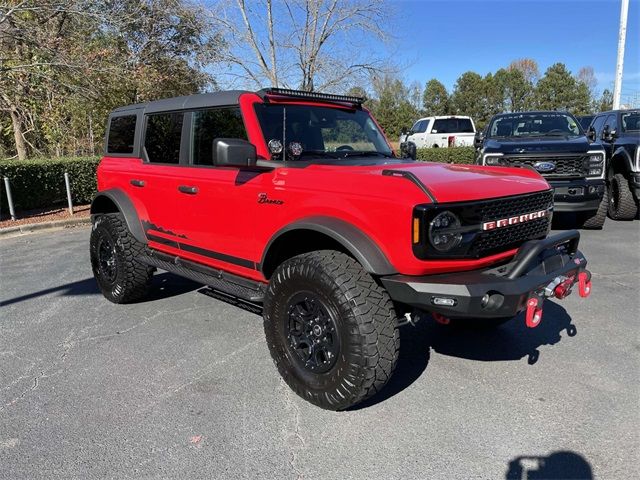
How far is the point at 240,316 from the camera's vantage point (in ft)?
15.1

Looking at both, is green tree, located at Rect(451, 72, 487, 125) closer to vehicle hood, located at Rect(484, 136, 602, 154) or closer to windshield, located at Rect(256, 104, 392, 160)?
vehicle hood, located at Rect(484, 136, 602, 154)

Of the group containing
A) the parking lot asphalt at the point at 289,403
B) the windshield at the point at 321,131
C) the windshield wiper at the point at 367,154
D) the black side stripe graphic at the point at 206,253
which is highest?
the windshield at the point at 321,131

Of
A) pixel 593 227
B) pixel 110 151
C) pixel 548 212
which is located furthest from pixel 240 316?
pixel 593 227

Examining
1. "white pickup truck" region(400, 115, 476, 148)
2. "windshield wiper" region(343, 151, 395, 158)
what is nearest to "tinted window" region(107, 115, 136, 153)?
"windshield wiper" region(343, 151, 395, 158)

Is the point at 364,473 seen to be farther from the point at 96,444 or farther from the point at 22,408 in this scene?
the point at 22,408

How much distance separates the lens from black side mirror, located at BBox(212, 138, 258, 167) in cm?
304

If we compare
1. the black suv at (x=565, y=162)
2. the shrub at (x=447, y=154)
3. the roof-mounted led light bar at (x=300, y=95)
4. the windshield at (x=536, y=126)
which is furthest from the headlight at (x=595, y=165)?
the shrub at (x=447, y=154)

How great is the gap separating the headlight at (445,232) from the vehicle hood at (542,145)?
5.69 meters

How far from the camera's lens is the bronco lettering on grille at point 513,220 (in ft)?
9.28

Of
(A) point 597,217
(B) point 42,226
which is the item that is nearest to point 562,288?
(A) point 597,217

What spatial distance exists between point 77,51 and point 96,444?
1214cm

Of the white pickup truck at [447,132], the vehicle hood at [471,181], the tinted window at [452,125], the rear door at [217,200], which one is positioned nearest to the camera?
the vehicle hood at [471,181]

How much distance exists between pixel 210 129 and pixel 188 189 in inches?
20.2

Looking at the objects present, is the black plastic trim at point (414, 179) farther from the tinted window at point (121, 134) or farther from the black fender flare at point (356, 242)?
the tinted window at point (121, 134)
